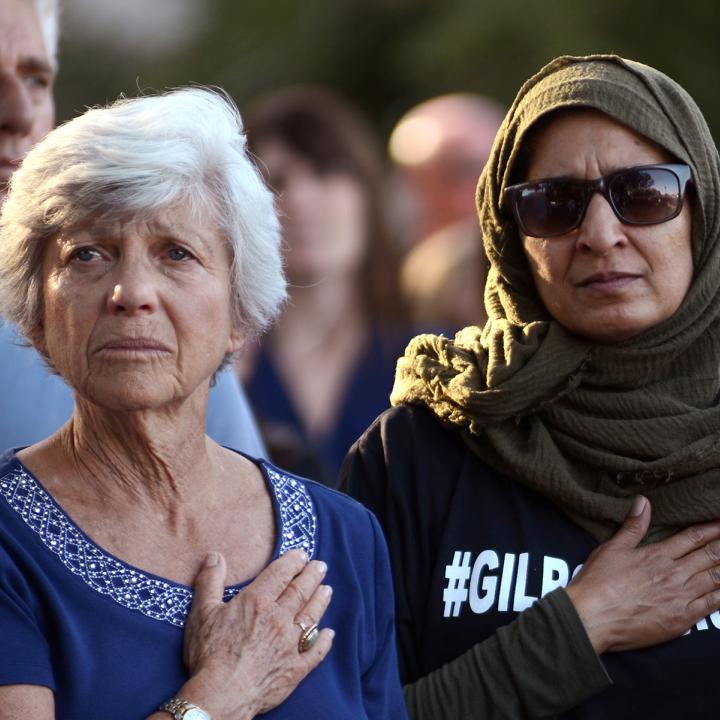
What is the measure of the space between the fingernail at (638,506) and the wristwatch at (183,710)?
1.18 m

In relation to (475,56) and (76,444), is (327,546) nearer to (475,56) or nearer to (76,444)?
(76,444)

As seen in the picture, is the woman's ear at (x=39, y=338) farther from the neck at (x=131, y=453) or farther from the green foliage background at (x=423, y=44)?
the green foliage background at (x=423, y=44)

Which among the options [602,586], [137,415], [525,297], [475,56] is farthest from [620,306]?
[475,56]

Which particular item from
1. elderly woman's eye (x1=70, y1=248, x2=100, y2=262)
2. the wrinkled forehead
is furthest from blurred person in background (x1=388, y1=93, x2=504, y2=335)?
elderly woman's eye (x1=70, y1=248, x2=100, y2=262)

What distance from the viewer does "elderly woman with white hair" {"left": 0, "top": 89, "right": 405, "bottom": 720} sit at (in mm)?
2879

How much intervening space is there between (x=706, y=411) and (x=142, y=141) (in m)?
1.41

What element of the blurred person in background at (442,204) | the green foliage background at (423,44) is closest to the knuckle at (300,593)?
the blurred person in background at (442,204)

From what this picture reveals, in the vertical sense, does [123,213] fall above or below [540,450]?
above

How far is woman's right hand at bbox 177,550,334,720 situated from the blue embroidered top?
37 millimetres

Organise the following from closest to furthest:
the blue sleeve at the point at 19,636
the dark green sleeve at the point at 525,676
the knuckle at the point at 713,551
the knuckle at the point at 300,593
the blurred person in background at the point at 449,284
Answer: the blue sleeve at the point at 19,636, the knuckle at the point at 300,593, the dark green sleeve at the point at 525,676, the knuckle at the point at 713,551, the blurred person in background at the point at 449,284

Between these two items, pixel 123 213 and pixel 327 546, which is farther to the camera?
pixel 327 546

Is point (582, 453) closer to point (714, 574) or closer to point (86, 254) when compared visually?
point (714, 574)

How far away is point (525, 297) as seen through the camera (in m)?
3.87

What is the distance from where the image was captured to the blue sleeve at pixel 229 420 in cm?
405
